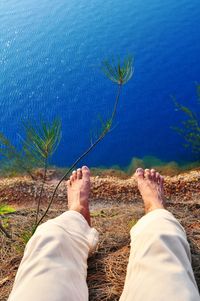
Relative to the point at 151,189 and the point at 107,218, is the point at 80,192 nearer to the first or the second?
the point at 107,218

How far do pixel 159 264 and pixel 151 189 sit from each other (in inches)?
40.2

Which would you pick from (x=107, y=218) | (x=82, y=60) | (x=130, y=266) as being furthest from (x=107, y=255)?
(x=82, y=60)

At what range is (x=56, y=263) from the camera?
52.7 inches

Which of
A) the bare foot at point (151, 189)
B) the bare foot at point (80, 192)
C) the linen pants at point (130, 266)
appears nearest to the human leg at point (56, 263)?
the linen pants at point (130, 266)

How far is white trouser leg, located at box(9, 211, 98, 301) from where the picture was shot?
1.23 metres

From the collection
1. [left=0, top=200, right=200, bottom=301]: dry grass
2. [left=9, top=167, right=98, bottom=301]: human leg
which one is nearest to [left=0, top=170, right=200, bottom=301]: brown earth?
[left=0, top=200, right=200, bottom=301]: dry grass

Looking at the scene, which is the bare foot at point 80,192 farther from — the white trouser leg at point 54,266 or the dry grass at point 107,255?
the white trouser leg at point 54,266

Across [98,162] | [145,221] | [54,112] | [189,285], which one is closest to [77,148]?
[98,162]

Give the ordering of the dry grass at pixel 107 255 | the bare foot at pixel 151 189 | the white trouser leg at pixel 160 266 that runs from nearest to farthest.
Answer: the white trouser leg at pixel 160 266 < the dry grass at pixel 107 255 < the bare foot at pixel 151 189

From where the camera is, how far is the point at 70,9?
20.1 ft

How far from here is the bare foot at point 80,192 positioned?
6.77 feet

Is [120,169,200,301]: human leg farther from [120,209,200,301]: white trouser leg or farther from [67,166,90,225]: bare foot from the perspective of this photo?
[67,166,90,225]: bare foot

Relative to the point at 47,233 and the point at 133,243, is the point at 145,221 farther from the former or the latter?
the point at 47,233

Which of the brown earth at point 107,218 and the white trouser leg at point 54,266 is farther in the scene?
the brown earth at point 107,218
